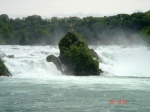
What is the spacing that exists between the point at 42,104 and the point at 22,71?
1327 centimetres

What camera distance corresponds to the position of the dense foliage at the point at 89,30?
2911 inches

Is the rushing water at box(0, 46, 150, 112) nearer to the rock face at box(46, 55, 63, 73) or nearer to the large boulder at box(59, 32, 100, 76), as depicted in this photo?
the rock face at box(46, 55, 63, 73)

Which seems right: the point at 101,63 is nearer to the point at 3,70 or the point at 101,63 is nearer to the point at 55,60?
the point at 55,60

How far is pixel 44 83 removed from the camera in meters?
28.1

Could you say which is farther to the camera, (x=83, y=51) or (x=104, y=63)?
(x=104, y=63)

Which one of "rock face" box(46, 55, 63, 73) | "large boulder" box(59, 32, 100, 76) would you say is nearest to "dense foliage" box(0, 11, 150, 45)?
"large boulder" box(59, 32, 100, 76)

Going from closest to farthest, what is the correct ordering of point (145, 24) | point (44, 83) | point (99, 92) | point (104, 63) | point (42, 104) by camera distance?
point (42, 104) < point (99, 92) < point (44, 83) < point (104, 63) < point (145, 24)

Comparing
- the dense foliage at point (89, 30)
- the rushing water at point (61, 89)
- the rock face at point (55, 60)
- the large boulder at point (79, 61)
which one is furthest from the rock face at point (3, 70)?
the dense foliage at point (89, 30)

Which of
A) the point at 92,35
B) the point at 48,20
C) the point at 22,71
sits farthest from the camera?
the point at 48,20

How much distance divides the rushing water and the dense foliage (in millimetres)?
28803

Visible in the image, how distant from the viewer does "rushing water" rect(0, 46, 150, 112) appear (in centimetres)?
2016

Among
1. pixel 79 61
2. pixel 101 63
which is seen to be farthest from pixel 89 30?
pixel 79 61

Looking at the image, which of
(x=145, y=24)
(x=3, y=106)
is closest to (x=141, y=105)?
(x=3, y=106)

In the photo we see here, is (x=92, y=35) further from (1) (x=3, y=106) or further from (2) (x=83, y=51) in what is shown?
(1) (x=3, y=106)
